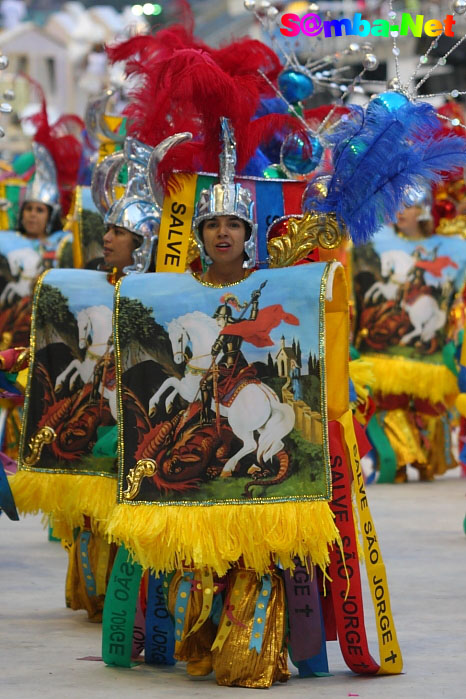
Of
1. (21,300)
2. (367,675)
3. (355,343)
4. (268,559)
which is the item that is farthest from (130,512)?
(355,343)

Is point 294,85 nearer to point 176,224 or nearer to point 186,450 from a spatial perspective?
point 176,224

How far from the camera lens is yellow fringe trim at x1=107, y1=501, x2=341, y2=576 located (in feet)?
15.7

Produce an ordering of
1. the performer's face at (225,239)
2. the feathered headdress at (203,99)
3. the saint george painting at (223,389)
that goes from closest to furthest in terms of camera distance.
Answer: the saint george painting at (223,389)
the performer's face at (225,239)
the feathered headdress at (203,99)

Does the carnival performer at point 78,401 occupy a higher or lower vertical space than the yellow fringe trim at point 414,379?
lower

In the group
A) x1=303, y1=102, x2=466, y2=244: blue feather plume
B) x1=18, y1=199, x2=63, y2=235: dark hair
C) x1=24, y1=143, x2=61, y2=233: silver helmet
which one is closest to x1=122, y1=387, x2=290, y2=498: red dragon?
x1=303, y1=102, x2=466, y2=244: blue feather plume

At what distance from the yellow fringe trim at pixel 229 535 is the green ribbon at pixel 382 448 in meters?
5.71

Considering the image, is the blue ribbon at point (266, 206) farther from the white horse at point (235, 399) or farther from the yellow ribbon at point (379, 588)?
the yellow ribbon at point (379, 588)

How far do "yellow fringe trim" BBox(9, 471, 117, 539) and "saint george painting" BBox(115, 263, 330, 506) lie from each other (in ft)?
2.75

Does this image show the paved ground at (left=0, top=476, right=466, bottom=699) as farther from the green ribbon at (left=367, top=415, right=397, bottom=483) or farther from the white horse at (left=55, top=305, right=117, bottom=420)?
the green ribbon at (left=367, top=415, right=397, bottom=483)

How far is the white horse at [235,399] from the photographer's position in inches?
194

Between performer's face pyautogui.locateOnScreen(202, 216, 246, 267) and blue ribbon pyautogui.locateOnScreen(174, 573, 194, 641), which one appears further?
performer's face pyautogui.locateOnScreen(202, 216, 246, 267)

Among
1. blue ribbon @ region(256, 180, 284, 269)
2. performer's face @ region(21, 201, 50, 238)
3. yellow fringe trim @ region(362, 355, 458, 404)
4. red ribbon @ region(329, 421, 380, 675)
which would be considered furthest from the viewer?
yellow fringe trim @ region(362, 355, 458, 404)

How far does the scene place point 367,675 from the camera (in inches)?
201

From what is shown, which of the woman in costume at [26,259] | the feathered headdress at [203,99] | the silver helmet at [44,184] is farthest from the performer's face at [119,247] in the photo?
the silver helmet at [44,184]
